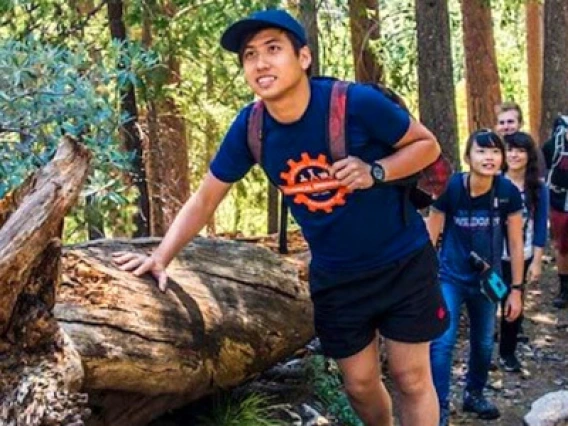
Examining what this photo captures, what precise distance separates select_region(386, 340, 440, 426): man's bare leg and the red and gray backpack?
0.60 meters

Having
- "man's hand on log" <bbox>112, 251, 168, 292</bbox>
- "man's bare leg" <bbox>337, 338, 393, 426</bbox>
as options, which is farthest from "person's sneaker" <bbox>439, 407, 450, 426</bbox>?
"man's hand on log" <bbox>112, 251, 168, 292</bbox>

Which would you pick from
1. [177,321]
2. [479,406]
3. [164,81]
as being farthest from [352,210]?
[164,81]

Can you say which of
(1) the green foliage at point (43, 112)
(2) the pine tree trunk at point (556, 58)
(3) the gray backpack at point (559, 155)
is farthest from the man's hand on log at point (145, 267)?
(2) the pine tree trunk at point (556, 58)

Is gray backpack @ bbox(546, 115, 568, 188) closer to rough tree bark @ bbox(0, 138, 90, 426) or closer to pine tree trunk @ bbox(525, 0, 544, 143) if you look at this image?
rough tree bark @ bbox(0, 138, 90, 426)

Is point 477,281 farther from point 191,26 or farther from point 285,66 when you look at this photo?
→ point 191,26

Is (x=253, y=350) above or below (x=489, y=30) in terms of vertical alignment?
below

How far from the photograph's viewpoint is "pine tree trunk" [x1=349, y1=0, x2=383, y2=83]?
12.8 metres

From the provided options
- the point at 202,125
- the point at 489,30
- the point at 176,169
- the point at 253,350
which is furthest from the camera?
the point at 489,30

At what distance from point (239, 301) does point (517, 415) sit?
231cm

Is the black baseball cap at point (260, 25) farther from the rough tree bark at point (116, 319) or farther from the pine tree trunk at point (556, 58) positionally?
the pine tree trunk at point (556, 58)

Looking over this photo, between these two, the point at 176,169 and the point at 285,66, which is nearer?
the point at 285,66

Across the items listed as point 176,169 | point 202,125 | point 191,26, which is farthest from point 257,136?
point 176,169

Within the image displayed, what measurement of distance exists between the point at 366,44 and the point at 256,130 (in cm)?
952

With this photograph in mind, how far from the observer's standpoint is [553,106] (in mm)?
12281
